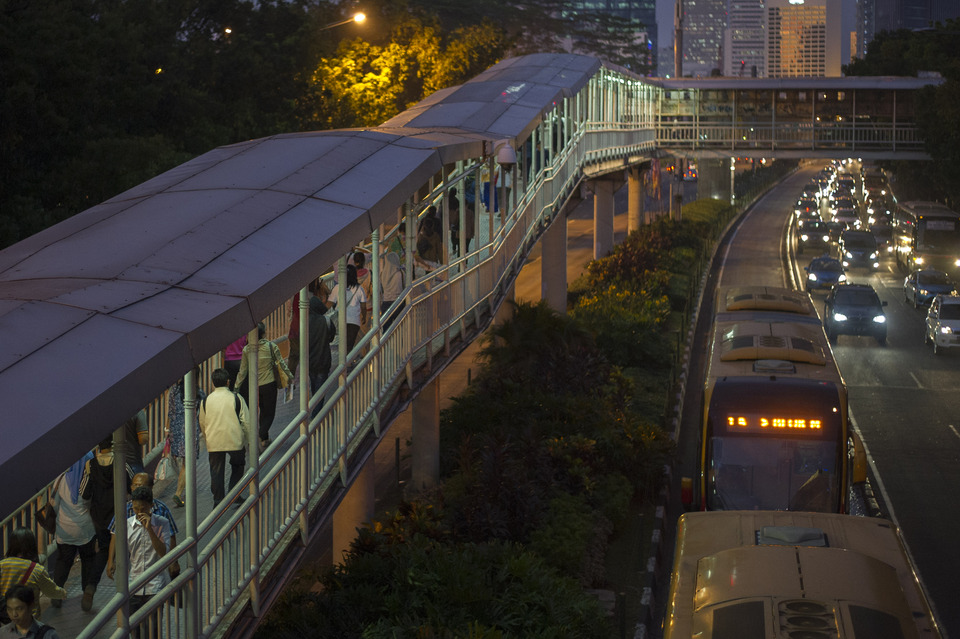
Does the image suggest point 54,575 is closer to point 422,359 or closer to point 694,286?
point 422,359

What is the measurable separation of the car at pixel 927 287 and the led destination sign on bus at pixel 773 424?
89.1ft

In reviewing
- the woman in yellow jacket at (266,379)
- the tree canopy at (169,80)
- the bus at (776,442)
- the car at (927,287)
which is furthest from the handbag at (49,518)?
the car at (927,287)

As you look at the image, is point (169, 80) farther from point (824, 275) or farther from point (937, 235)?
point (937, 235)

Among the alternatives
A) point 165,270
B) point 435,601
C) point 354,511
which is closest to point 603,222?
point 354,511

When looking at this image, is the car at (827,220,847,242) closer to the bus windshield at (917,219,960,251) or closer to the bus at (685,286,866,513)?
the bus windshield at (917,219,960,251)

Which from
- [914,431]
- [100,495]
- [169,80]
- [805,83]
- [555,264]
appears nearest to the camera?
[100,495]

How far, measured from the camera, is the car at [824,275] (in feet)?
148

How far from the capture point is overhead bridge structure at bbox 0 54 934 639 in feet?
23.7

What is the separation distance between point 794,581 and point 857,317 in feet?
91.6

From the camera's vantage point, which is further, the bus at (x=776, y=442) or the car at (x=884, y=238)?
the car at (x=884, y=238)

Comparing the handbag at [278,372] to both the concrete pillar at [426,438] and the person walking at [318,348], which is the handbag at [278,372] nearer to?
the person walking at [318,348]

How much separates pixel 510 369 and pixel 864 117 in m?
48.6

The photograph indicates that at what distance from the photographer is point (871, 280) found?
52031 millimetres

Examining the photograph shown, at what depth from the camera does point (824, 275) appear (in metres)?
45.4
